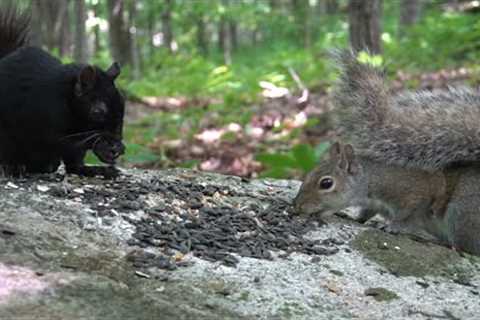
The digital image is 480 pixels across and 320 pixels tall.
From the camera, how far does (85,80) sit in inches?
136

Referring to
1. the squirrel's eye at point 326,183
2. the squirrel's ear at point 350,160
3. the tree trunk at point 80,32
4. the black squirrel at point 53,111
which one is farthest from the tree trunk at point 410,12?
the black squirrel at point 53,111

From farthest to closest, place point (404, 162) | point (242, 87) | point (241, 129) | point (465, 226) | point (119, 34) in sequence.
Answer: point (119, 34) < point (242, 87) < point (241, 129) < point (404, 162) < point (465, 226)

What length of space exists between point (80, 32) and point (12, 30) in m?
3.72

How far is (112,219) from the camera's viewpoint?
125 inches

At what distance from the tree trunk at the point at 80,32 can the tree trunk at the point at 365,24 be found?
3093 mm

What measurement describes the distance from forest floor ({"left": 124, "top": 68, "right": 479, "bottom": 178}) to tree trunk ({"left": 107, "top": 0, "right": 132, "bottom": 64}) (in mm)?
3291

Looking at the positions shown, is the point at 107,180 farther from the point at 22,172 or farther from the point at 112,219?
the point at 112,219

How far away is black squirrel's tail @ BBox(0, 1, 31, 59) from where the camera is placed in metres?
4.00

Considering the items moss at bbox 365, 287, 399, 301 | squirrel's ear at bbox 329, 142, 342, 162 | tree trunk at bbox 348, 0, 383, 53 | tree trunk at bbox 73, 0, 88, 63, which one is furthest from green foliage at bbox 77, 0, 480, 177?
moss at bbox 365, 287, 399, 301

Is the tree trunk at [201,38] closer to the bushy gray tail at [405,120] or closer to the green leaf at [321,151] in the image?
the green leaf at [321,151]

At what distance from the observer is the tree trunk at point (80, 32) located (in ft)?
24.5

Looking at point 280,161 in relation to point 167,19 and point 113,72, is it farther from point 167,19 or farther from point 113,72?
point 167,19

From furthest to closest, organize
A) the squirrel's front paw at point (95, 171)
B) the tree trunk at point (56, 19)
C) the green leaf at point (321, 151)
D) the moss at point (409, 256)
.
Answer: the tree trunk at point (56, 19) < the green leaf at point (321, 151) < the squirrel's front paw at point (95, 171) < the moss at point (409, 256)

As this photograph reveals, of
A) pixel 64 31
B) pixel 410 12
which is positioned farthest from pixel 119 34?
pixel 410 12
